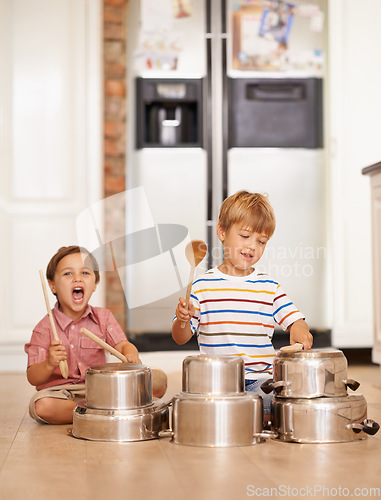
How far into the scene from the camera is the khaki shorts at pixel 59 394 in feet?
6.12

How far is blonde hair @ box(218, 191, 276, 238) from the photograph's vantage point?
6.27 feet

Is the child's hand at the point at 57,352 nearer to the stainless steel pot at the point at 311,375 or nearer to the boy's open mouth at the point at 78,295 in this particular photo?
the boy's open mouth at the point at 78,295

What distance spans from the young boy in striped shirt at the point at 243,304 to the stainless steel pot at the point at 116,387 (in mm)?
238

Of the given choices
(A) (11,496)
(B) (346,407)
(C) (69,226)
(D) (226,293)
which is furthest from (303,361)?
(C) (69,226)

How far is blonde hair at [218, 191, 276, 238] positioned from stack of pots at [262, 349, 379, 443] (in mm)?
414

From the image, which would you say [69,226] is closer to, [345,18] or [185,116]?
[185,116]

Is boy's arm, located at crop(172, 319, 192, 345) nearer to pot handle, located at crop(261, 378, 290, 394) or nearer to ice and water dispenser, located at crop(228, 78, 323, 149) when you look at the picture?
pot handle, located at crop(261, 378, 290, 394)

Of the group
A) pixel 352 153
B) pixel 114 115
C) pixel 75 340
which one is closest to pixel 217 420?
pixel 75 340

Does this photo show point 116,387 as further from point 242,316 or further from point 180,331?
point 242,316

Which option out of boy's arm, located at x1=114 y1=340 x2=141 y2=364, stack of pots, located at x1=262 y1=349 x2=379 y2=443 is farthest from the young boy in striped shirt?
stack of pots, located at x1=262 y1=349 x2=379 y2=443

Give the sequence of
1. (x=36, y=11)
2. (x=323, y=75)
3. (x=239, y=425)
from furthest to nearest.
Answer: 1. (x=323, y=75)
2. (x=36, y=11)
3. (x=239, y=425)

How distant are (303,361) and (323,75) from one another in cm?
220

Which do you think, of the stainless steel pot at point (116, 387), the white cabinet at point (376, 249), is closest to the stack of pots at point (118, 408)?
the stainless steel pot at point (116, 387)

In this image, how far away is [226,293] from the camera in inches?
75.2
